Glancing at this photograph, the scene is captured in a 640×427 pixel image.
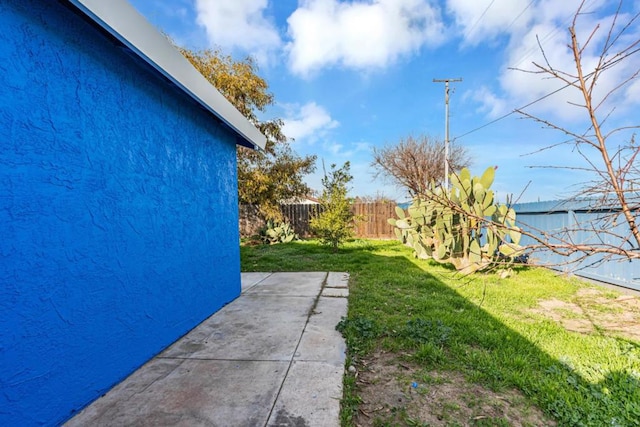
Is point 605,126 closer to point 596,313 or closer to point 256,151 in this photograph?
point 596,313

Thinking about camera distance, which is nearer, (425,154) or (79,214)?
(79,214)

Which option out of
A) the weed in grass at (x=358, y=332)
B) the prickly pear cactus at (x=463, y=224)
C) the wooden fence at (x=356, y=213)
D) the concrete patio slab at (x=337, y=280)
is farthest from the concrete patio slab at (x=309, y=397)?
the wooden fence at (x=356, y=213)

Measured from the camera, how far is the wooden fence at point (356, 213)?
13.2m

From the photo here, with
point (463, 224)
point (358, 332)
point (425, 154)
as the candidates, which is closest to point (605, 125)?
point (358, 332)

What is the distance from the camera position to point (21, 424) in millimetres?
1607

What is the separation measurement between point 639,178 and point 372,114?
41.0 feet

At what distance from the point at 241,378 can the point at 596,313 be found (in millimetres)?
4437

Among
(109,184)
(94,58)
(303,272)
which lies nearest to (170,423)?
(109,184)

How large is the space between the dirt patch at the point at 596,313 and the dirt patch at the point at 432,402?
77.1 inches

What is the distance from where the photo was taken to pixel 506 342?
2861mm

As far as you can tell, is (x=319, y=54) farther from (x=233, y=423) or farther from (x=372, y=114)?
(x=233, y=423)

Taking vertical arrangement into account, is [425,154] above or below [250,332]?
above

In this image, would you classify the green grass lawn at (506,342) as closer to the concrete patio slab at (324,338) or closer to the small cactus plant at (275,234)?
the concrete patio slab at (324,338)

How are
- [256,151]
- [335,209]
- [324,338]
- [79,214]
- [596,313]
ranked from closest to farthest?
[79,214], [324,338], [596,313], [335,209], [256,151]
